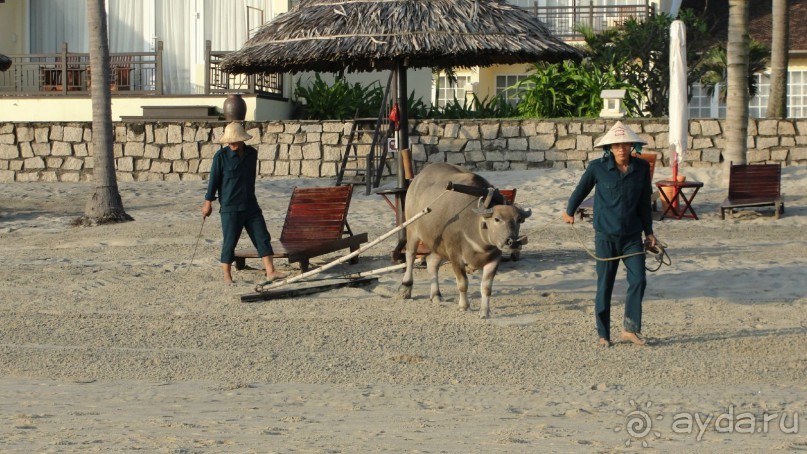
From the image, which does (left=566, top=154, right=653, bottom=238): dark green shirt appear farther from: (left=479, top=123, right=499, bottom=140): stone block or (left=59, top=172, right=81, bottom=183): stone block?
(left=59, top=172, right=81, bottom=183): stone block

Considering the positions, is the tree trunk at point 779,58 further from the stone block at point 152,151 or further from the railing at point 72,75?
the railing at point 72,75

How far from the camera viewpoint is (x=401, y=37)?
1330 cm

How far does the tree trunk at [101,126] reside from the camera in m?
18.5

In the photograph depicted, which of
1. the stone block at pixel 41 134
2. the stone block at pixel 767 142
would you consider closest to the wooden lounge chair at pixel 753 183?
the stone block at pixel 767 142

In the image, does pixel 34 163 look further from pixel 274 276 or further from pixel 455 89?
pixel 455 89

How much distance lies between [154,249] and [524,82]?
37.3ft

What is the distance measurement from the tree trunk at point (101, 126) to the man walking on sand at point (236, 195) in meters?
5.87

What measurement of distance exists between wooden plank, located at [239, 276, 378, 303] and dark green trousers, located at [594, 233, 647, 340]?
349cm

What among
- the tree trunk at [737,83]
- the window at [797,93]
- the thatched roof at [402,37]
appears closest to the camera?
the thatched roof at [402,37]

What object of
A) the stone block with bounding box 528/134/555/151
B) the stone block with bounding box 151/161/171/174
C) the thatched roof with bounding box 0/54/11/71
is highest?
the thatched roof with bounding box 0/54/11/71

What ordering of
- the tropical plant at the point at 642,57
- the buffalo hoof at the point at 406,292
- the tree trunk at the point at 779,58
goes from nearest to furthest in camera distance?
the buffalo hoof at the point at 406,292 → the tree trunk at the point at 779,58 → the tropical plant at the point at 642,57

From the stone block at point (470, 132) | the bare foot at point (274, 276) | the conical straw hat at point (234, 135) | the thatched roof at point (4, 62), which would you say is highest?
the thatched roof at point (4, 62)

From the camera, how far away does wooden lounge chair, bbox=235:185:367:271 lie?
14.0 metres

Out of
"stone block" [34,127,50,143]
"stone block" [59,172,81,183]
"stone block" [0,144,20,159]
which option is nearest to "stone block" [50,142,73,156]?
"stone block" [34,127,50,143]
